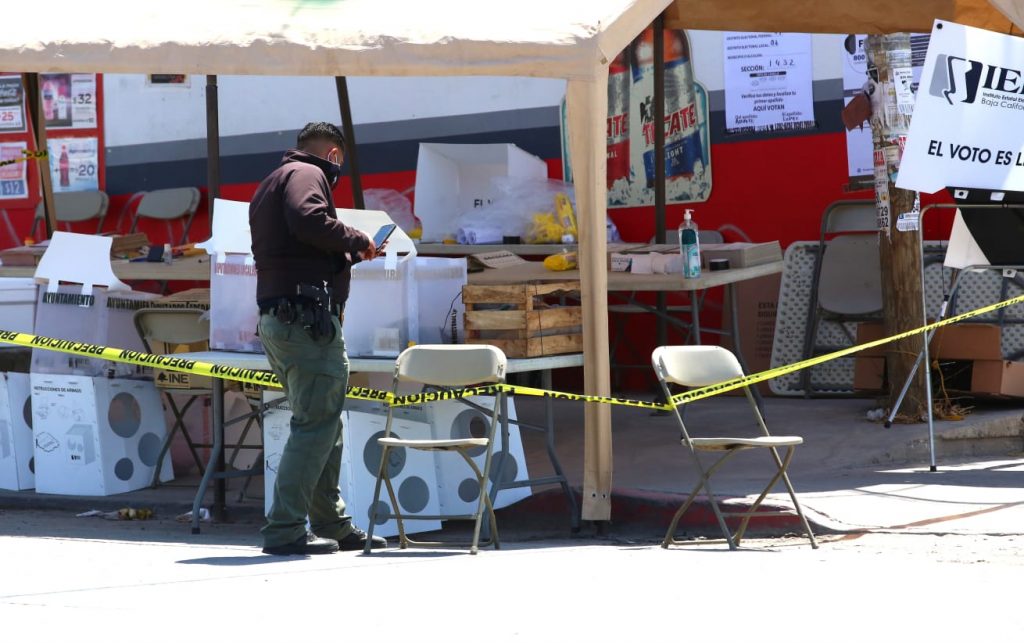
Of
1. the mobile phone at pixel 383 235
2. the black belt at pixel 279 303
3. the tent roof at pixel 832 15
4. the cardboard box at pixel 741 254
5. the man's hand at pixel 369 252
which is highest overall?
the tent roof at pixel 832 15

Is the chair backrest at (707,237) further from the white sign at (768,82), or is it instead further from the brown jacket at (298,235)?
the brown jacket at (298,235)

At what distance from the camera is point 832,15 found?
805cm

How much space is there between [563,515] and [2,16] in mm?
3662

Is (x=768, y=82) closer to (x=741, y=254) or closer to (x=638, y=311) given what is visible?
(x=638, y=311)

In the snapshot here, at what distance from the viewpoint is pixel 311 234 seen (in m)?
5.60

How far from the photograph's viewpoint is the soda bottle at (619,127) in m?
10.5

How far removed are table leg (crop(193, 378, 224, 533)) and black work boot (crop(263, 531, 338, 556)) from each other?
2.97 ft

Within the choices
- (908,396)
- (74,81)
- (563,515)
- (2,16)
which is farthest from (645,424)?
(74,81)

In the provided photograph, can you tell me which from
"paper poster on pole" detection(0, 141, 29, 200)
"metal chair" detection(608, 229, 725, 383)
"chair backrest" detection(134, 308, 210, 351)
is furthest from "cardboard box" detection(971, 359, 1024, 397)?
"paper poster on pole" detection(0, 141, 29, 200)

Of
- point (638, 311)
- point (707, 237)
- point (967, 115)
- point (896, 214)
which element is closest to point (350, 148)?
point (638, 311)

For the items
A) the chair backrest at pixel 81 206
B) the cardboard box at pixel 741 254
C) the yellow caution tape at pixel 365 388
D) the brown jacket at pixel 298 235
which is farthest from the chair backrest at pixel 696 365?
the chair backrest at pixel 81 206

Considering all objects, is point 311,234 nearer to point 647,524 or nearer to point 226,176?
point 647,524

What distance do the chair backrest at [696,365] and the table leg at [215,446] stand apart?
2.15 m

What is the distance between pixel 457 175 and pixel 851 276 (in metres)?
3.02
